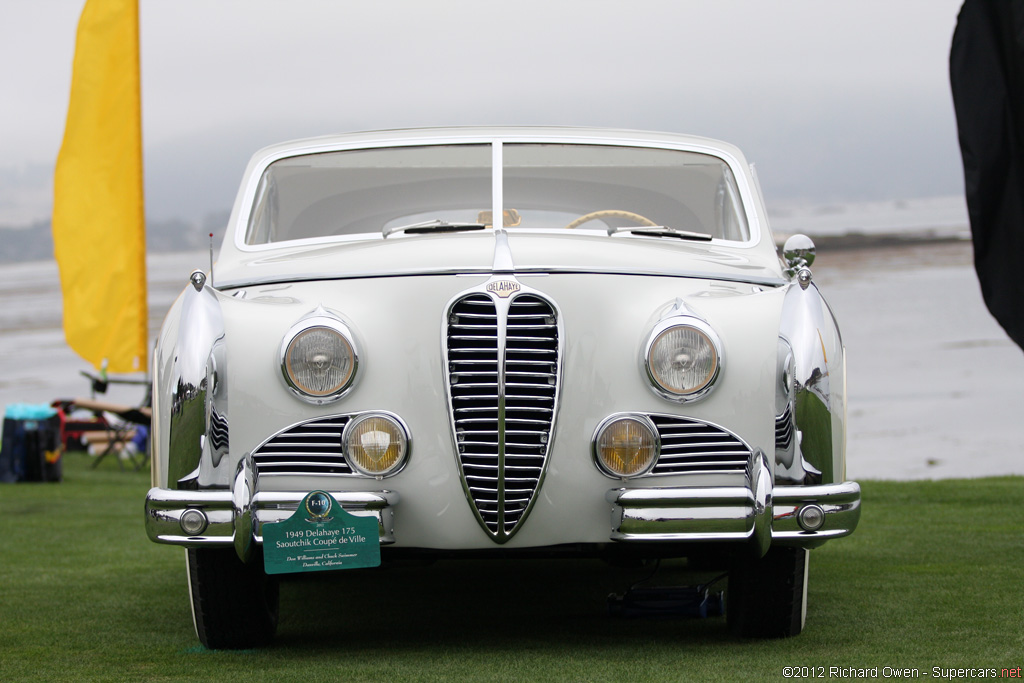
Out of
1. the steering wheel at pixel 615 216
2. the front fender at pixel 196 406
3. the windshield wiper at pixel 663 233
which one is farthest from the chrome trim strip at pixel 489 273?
the steering wheel at pixel 615 216

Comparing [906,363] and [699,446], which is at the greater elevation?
[699,446]

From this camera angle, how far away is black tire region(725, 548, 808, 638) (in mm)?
3209

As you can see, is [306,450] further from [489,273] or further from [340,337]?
[489,273]

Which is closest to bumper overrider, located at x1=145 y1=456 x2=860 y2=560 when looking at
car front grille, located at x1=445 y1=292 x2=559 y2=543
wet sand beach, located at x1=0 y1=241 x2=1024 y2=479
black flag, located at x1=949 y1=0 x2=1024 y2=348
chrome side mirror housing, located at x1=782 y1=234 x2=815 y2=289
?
car front grille, located at x1=445 y1=292 x2=559 y2=543

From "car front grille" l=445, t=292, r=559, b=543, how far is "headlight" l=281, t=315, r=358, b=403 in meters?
0.26

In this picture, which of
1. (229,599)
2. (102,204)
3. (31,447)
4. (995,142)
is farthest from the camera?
(102,204)

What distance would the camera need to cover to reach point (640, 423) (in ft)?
9.59

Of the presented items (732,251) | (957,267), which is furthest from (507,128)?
(957,267)

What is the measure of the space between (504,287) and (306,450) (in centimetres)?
65

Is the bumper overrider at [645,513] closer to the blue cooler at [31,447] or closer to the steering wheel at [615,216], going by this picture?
the steering wheel at [615,216]

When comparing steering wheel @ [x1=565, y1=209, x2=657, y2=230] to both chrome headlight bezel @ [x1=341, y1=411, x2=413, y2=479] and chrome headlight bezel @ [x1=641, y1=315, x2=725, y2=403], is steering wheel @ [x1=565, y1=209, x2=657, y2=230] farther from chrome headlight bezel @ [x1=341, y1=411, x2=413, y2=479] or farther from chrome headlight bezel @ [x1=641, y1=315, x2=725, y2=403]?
chrome headlight bezel @ [x1=341, y1=411, x2=413, y2=479]

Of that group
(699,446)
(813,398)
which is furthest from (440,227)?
(813,398)

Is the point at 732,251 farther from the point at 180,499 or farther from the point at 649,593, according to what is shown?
the point at 180,499

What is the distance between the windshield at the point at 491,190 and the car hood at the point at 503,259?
0.40m
